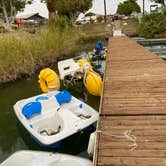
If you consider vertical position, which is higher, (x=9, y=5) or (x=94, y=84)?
(x=9, y=5)

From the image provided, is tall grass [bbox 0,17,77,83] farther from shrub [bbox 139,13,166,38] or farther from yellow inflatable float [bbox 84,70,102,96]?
shrub [bbox 139,13,166,38]

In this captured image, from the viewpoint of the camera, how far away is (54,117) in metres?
4.42

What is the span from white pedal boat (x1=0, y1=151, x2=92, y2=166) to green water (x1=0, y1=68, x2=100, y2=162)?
3.26 ft

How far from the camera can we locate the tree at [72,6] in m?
24.9

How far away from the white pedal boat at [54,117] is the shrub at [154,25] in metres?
15.0

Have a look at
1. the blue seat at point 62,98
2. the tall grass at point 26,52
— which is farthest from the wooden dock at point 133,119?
the tall grass at point 26,52

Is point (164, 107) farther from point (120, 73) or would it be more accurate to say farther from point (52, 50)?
point (52, 50)

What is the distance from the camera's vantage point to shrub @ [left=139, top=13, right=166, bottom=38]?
18.2 metres

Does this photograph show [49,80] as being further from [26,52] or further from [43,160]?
[43,160]

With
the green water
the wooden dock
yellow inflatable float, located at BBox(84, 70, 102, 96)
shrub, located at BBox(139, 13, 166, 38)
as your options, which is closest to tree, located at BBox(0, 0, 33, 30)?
shrub, located at BBox(139, 13, 166, 38)

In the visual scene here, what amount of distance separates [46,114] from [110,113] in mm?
1502

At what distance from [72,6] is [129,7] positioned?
13947mm

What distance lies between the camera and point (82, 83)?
7.18 metres

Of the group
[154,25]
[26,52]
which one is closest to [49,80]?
[26,52]
